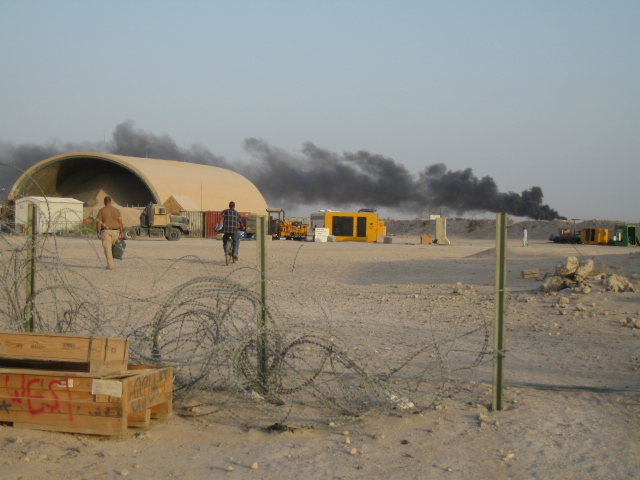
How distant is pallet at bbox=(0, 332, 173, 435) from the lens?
15.2 feet

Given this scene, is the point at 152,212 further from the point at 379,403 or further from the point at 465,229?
the point at 465,229

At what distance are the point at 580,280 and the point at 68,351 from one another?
9771mm

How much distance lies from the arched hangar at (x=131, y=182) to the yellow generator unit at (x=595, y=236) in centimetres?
3322

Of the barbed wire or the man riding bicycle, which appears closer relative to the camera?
the barbed wire

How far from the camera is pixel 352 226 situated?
149ft

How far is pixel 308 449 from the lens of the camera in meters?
4.56

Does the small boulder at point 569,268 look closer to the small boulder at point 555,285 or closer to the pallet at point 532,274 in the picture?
the small boulder at point 555,285

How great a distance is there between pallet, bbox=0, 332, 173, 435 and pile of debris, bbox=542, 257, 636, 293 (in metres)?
8.56

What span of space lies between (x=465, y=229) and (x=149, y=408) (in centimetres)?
8111

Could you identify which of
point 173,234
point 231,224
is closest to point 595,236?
point 173,234

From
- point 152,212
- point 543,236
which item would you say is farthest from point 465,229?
point 152,212

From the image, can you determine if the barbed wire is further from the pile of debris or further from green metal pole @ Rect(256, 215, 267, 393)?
the pile of debris

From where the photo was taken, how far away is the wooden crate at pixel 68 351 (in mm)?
4996

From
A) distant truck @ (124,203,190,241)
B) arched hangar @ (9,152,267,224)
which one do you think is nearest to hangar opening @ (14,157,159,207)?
arched hangar @ (9,152,267,224)
